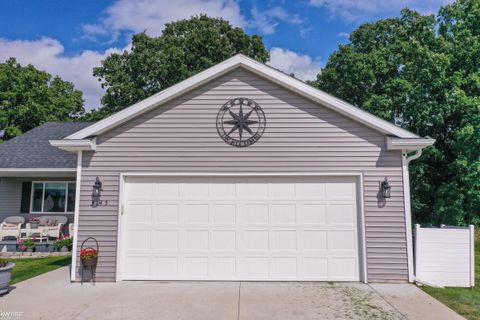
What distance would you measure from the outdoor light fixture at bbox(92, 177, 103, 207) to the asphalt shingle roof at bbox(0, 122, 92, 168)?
5.61 m

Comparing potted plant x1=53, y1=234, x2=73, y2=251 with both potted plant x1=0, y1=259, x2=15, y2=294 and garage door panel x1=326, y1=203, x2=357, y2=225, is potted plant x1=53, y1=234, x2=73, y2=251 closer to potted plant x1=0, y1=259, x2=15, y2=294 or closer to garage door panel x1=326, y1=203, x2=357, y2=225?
potted plant x1=0, y1=259, x2=15, y2=294

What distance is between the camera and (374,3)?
1197cm

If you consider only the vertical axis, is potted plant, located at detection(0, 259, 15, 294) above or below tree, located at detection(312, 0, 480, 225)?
below

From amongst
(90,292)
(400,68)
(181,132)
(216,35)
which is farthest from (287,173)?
(216,35)

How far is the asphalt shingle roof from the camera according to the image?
41.8 ft

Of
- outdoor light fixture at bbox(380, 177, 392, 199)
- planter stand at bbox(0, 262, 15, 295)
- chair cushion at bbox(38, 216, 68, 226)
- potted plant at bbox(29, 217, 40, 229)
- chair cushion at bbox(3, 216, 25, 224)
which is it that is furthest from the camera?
chair cushion at bbox(3, 216, 25, 224)

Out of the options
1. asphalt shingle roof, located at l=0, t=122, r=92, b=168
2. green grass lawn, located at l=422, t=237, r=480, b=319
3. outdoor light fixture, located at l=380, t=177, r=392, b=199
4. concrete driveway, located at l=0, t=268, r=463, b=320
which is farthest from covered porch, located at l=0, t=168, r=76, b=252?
green grass lawn, located at l=422, t=237, r=480, b=319

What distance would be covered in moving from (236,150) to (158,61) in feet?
65.4

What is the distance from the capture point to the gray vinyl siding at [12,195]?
13453 millimetres

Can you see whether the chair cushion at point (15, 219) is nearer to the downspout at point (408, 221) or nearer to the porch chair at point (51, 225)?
the porch chair at point (51, 225)

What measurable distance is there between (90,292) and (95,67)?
22.8 metres

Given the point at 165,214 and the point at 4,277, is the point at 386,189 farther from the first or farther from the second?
the point at 4,277

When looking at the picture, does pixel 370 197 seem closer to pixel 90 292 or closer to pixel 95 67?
pixel 90 292

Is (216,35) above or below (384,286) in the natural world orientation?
above
